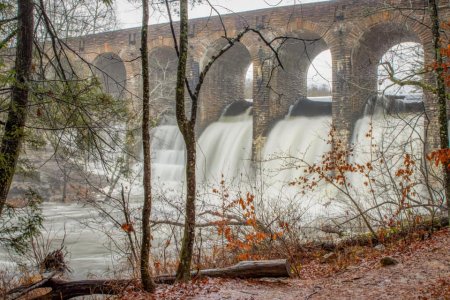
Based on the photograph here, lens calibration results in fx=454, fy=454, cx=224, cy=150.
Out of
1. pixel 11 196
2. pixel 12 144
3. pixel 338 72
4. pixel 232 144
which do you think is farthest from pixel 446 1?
pixel 11 196

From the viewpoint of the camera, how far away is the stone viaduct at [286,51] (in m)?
13.8

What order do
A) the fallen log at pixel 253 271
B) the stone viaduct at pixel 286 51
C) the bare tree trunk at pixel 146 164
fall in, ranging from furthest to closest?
the stone viaduct at pixel 286 51, the fallen log at pixel 253 271, the bare tree trunk at pixel 146 164

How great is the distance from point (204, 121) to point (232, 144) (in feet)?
7.38

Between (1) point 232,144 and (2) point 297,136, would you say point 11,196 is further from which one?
(2) point 297,136

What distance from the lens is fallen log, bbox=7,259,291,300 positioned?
5.16 meters

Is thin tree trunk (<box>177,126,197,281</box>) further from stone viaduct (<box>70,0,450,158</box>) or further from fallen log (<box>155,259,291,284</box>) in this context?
stone viaduct (<box>70,0,450,158</box>)

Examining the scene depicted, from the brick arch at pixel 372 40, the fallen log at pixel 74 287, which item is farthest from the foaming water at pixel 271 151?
the fallen log at pixel 74 287

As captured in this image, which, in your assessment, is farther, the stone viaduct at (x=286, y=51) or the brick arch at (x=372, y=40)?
the stone viaduct at (x=286, y=51)

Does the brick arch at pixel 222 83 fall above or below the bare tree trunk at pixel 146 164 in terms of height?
above

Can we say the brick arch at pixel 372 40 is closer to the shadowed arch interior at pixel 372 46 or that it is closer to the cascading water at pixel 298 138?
the shadowed arch interior at pixel 372 46

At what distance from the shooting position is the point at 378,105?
585 inches

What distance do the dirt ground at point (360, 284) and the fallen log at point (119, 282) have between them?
115 millimetres

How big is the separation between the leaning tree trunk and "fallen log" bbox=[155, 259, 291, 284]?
2.04 meters

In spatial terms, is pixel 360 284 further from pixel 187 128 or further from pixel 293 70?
pixel 293 70
